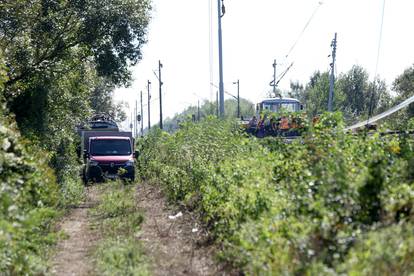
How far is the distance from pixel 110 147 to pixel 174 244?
15034 mm

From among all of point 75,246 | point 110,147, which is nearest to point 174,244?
point 75,246

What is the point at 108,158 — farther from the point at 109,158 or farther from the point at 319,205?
the point at 319,205

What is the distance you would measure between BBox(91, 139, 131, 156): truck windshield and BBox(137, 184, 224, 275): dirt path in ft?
29.7

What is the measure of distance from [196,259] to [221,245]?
18.8 inches

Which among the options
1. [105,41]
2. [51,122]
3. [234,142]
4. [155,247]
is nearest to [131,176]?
[51,122]

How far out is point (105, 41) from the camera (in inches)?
944

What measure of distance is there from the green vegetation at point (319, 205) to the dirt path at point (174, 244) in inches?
15.7

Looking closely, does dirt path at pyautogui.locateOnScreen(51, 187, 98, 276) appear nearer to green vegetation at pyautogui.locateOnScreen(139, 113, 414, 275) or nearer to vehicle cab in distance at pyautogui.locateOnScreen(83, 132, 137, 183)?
green vegetation at pyautogui.locateOnScreen(139, 113, 414, 275)

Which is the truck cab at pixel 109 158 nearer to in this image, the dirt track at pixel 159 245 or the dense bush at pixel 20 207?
the dirt track at pixel 159 245

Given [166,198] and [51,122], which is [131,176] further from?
[166,198]

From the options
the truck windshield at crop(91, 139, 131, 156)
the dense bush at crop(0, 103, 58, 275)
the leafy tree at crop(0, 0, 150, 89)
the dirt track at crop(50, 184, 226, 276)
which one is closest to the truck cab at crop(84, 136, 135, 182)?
the truck windshield at crop(91, 139, 131, 156)

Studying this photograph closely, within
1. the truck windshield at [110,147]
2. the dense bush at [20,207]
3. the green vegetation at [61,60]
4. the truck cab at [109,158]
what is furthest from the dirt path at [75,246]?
the truck windshield at [110,147]

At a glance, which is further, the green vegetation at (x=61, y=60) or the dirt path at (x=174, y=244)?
the green vegetation at (x=61, y=60)

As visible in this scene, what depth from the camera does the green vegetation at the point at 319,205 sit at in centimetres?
659
